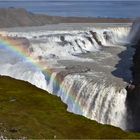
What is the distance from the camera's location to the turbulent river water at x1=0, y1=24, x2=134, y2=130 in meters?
52.5

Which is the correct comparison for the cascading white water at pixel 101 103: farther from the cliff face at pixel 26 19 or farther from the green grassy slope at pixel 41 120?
the cliff face at pixel 26 19

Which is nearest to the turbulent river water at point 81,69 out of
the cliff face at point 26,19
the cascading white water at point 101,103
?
the cascading white water at point 101,103

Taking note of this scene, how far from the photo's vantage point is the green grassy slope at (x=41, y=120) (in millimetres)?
28438

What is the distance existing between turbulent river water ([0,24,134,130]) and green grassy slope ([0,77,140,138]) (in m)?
9.20

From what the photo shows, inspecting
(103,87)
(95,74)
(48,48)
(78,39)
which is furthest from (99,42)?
(103,87)

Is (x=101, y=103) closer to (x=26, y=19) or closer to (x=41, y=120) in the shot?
(x=41, y=120)

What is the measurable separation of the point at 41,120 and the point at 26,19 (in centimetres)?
12216

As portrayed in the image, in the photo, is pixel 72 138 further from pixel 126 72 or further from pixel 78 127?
pixel 126 72

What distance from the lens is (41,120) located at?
34.3 m

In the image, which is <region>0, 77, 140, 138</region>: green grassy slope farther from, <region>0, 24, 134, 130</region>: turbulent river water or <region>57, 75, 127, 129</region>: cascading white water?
<region>0, 24, 134, 130</region>: turbulent river water

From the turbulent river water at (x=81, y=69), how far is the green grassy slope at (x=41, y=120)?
9197 millimetres

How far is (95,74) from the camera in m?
60.2

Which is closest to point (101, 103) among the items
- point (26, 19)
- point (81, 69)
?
point (81, 69)

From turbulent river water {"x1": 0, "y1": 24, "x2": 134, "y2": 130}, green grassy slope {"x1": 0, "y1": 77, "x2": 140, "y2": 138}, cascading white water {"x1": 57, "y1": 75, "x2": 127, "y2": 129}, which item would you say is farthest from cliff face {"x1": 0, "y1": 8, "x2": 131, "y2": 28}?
green grassy slope {"x1": 0, "y1": 77, "x2": 140, "y2": 138}
